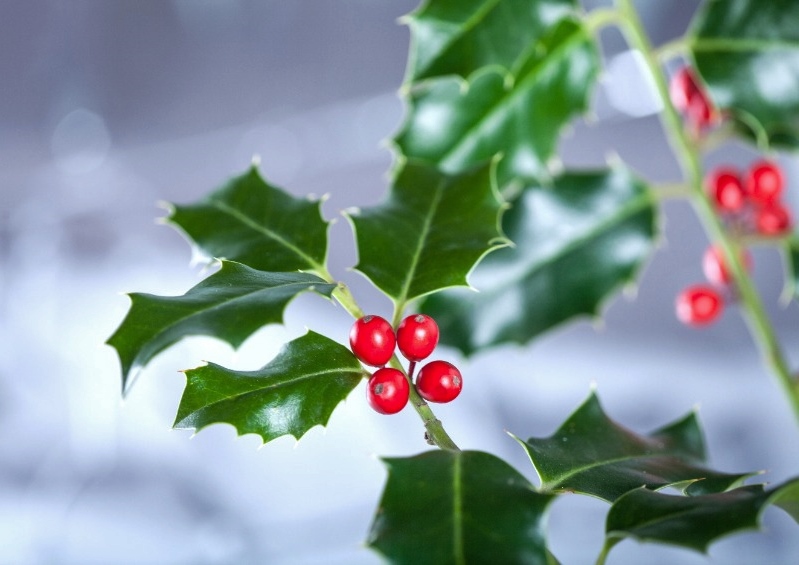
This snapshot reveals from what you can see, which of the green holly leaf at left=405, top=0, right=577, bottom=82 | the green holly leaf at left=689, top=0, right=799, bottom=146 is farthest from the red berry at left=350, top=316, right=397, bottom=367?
the green holly leaf at left=689, top=0, right=799, bottom=146

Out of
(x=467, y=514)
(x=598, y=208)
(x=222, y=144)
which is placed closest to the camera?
(x=467, y=514)

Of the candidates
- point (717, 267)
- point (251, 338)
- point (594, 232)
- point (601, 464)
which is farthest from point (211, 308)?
point (251, 338)

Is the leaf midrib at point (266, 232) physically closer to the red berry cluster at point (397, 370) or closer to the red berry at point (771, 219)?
the red berry cluster at point (397, 370)

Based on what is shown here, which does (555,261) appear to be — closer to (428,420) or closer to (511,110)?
(511,110)

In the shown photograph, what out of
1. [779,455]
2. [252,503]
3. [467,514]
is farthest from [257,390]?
[779,455]

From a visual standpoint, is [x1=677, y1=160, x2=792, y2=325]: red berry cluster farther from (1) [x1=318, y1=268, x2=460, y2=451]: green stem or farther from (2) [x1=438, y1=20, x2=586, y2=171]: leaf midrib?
(1) [x1=318, y1=268, x2=460, y2=451]: green stem

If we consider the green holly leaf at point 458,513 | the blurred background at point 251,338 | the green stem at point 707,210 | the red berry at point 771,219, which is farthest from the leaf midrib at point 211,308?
the blurred background at point 251,338

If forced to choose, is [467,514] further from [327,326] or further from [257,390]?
[327,326]
